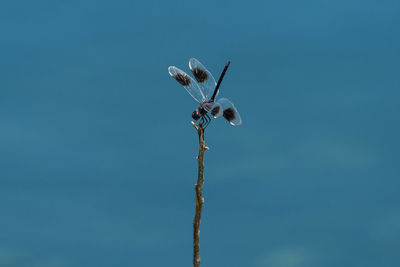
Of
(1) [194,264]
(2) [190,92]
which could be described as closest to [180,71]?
(2) [190,92]

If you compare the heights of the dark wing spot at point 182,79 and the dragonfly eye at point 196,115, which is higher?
the dark wing spot at point 182,79

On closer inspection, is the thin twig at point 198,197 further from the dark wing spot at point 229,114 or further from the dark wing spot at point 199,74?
the dark wing spot at point 199,74

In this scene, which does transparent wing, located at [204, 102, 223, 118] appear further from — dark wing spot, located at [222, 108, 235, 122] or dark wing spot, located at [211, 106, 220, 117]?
dark wing spot, located at [222, 108, 235, 122]

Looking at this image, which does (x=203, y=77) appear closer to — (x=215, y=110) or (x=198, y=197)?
(x=215, y=110)

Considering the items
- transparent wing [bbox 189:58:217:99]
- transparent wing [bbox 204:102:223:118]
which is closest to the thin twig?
transparent wing [bbox 204:102:223:118]

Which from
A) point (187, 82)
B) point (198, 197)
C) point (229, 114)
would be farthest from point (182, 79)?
point (198, 197)

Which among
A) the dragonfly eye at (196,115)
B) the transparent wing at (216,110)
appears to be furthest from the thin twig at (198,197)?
the transparent wing at (216,110)

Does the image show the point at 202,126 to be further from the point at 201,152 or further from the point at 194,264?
the point at 194,264
